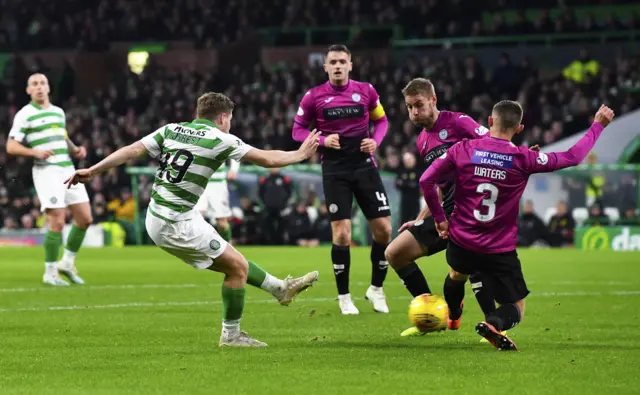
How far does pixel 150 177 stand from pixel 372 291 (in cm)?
1727

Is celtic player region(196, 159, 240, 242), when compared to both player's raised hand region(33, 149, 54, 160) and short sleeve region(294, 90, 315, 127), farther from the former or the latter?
short sleeve region(294, 90, 315, 127)

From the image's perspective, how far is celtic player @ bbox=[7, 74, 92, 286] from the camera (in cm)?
1384

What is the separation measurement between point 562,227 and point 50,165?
13.5 metres

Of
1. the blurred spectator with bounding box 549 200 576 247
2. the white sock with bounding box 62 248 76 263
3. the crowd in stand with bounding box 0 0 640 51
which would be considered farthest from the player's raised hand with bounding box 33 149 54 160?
the crowd in stand with bounding box 0 0 640 51

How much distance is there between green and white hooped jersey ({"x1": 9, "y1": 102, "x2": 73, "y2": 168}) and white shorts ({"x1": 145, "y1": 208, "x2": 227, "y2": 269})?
20.5 ft

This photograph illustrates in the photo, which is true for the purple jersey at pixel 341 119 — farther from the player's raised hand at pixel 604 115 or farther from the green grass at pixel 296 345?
the player's raised hand at pixel 604 115

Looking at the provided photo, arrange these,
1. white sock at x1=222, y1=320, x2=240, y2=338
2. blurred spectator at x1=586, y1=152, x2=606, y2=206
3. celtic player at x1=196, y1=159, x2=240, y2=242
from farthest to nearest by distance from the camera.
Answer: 1. blurred spectator at x1=586, y1=152, x2=606, y2=206
2. celtic player at x1=196, y1=159, x2=240, y2=242
3. white sock at x1=222, y1=320, x2=240, y2=338

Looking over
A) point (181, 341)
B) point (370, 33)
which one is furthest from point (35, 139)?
point (370, 33)

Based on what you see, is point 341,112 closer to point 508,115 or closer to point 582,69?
point 508,115

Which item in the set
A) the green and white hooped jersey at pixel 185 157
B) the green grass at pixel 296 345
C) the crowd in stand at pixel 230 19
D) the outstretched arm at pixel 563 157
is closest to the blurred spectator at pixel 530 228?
the crowd in stand at pixel 230 19

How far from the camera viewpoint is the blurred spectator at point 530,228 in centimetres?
2438

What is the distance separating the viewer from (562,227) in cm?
2444

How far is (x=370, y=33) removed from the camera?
34.1 metres

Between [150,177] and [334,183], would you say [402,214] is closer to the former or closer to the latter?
[150,177]
